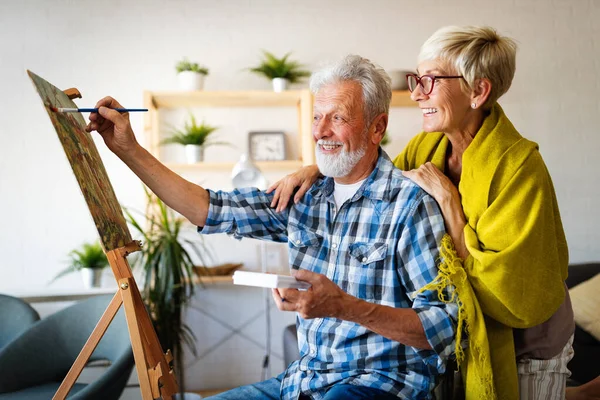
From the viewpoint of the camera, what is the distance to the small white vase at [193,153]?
350cm

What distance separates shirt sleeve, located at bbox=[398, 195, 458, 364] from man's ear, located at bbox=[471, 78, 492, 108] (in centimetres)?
33

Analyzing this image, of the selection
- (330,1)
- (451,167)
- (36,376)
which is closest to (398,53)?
(330,1)

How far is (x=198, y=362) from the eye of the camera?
147 inches

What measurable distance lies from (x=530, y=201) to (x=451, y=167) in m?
0.36

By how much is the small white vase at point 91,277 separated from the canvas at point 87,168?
6.32ft

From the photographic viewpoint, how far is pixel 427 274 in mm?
1486

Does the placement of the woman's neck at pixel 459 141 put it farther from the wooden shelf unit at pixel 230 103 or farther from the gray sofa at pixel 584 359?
the wooden shelf unit at pixel 230 103

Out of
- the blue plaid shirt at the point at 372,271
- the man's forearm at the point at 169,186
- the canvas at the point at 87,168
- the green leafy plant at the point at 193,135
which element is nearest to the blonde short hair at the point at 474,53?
the blue plaid shirt at the point at 372,271

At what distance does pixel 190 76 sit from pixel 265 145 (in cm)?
65

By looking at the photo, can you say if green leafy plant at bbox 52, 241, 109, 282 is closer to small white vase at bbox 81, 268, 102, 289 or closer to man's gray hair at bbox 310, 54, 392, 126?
small white vase at bbox 81, 268, 102, 289

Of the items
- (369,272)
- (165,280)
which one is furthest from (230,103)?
(369,272)

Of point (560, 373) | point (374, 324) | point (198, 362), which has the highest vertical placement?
point (374, 324)

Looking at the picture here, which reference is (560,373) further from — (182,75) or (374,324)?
(182,75)

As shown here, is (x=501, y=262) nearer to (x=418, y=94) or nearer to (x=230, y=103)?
(x=418, y=94)
